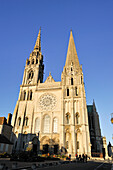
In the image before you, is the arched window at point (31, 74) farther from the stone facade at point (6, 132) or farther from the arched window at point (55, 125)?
the arched window at point (55, 125)

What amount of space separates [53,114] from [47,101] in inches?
172

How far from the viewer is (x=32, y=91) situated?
41.5 m

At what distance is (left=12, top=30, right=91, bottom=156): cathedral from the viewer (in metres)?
32.2

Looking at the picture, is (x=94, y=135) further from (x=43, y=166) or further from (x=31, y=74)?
(x=43, y=166)

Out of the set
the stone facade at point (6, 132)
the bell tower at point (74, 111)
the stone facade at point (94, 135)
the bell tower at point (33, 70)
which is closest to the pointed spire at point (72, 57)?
the bell tower at point (74, 111)

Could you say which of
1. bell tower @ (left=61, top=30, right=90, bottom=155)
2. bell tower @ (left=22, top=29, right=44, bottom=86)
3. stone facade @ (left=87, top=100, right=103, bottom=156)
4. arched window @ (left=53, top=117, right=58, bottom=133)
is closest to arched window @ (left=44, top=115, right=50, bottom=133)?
arched window @ (left=53, top=117, right=58, bottom=133)

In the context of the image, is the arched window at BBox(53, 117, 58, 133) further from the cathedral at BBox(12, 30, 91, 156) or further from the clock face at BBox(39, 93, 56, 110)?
the clock face at BBox(39, 93, 56, 110)

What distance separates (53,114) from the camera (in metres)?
36.3

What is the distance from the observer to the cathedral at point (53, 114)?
32.2 metres

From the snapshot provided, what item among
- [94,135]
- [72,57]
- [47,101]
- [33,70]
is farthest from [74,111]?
[72,57]

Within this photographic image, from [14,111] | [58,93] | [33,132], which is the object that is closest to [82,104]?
[58,93]

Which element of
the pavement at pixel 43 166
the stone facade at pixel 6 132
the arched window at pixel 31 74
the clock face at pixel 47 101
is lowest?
the pavement at pixel 43 166

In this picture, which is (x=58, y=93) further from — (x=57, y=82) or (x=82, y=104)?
(x=82, y=104)

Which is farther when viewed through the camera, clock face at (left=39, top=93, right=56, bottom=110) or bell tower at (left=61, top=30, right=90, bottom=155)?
clock face at (left=39, top=93, right=56, bottom=110)
